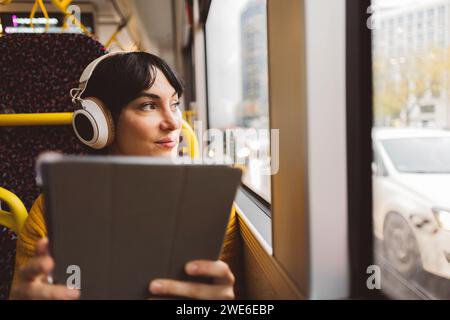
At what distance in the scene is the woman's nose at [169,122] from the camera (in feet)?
2.87

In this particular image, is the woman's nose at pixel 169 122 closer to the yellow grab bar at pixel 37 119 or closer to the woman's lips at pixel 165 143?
the woman's lips at pixel 165 143

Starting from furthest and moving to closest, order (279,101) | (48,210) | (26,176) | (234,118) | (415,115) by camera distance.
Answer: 1. (234,118)
2. (26,176)
3. (415,115)
4. (279,101)
5. (48,210)

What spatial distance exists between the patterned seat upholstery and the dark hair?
0.47 metres

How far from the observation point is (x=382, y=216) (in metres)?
0.75

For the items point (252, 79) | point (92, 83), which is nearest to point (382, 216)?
point (92, 83)

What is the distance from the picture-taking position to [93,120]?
2.86ft

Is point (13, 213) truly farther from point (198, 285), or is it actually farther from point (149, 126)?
point (198, 285)

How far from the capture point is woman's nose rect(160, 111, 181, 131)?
0.87 metres

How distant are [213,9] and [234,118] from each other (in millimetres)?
905
